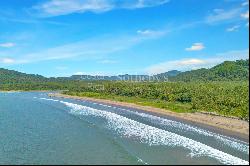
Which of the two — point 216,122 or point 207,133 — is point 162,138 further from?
point 216,122

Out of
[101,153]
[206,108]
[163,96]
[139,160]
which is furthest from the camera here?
[163,96]

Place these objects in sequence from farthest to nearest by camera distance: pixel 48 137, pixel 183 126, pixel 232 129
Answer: pixel 183 126
pixel 232 129
pixel 48 137

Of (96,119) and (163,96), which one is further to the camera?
(163,96)

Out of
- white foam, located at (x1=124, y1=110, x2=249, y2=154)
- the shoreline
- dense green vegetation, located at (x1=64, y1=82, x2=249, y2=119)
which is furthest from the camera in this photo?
dense green vegetation, located at (x1=64, y1=82, x2=249, y2=119)

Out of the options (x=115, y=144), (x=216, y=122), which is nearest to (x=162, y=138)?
(x=115, y=144)

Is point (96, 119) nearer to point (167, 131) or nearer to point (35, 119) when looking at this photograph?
point (35, 119)

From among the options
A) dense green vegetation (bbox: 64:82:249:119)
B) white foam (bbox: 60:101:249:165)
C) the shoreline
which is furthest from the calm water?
dense green vegetation (bbox: 64:82:249:119)

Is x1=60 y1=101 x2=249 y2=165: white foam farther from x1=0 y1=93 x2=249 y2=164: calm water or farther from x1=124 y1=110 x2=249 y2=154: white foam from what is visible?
x1=124 y1=110 x2=249 y2=154: white foam

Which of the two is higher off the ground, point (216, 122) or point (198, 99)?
point (198, 99)

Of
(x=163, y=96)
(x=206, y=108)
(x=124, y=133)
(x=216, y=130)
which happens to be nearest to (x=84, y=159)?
(x=124, y=133)
